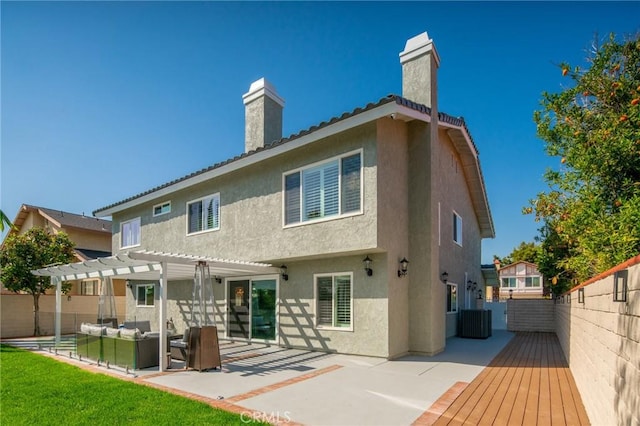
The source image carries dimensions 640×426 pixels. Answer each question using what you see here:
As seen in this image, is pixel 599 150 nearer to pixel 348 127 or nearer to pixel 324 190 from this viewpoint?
pixel 348 127

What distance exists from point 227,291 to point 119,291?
12456mm

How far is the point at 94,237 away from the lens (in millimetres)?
27062

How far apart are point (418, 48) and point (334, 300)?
8.43m

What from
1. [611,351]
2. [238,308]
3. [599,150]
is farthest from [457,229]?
[611,351]

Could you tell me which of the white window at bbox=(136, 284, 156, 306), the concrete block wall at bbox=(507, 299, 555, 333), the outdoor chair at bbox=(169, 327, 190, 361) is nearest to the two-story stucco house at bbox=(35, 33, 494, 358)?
the outdoor chair at bbox=(169, 327, 190, 361)

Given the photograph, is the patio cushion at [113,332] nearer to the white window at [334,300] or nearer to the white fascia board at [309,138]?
the white window at [334,300]

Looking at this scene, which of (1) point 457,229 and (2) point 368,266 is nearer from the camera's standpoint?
(2) point 368,266

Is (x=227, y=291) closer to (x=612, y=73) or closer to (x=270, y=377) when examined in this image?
(x=270, y=377)

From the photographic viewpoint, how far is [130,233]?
781 inches

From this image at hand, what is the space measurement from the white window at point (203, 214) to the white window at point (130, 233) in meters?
4.42

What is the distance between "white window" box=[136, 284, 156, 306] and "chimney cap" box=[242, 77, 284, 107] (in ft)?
32.0

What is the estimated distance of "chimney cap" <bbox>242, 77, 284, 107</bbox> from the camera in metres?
16.4

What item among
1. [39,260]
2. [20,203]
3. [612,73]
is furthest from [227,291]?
[20,203]

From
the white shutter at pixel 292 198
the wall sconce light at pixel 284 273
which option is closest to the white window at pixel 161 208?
the wall sconce light at pixel 284 273
